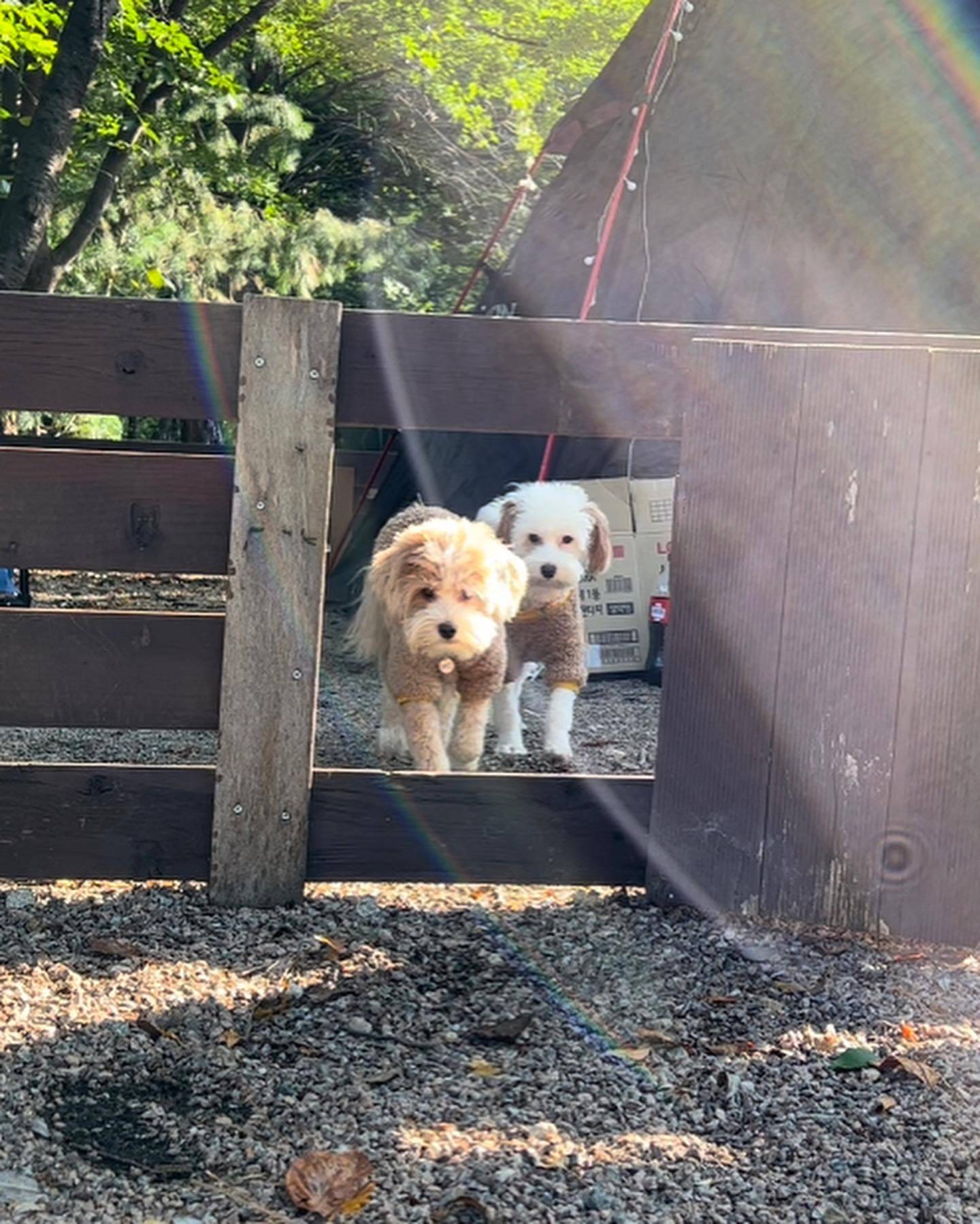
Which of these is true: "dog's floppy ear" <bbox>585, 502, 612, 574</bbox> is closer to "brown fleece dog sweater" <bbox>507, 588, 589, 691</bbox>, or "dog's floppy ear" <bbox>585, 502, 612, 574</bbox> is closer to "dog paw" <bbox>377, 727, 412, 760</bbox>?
"brown fleece dog sweater" <bbox>507, 588, 589, 691</bbox>

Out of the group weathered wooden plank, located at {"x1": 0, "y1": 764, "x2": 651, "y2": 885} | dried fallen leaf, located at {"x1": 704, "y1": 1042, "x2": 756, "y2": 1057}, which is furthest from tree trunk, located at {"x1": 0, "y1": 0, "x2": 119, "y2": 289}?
dried fallen leaf, located at {"x1": 704, "y1": 1042, "x2": 756, "y2": 1057}

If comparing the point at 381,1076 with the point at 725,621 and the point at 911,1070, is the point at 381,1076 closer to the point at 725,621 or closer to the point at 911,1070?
the point at 911,1070

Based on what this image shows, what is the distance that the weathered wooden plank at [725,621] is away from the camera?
365 centimetres

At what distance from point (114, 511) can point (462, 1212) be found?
197cm

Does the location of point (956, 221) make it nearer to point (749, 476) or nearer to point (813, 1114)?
point (749, 476)

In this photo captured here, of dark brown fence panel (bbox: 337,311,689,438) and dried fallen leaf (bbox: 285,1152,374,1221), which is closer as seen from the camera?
dried fallen leaf (bbox: 285,1152,374,1221)

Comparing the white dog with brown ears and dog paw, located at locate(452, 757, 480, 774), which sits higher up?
the white dog with brown ears

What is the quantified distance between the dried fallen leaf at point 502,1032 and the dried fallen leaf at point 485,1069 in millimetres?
95

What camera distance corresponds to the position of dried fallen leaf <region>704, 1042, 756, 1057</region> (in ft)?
9.71

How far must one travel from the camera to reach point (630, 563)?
27.7ft

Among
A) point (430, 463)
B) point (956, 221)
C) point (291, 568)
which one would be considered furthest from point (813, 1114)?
point (430, 463)

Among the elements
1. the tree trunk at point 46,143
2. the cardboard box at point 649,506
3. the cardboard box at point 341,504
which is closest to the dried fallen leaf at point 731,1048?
the cardboard box at point 649,506

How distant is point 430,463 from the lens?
1026cm

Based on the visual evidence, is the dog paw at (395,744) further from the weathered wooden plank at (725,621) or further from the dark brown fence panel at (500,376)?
the dark brown fence panel at (500,376)
